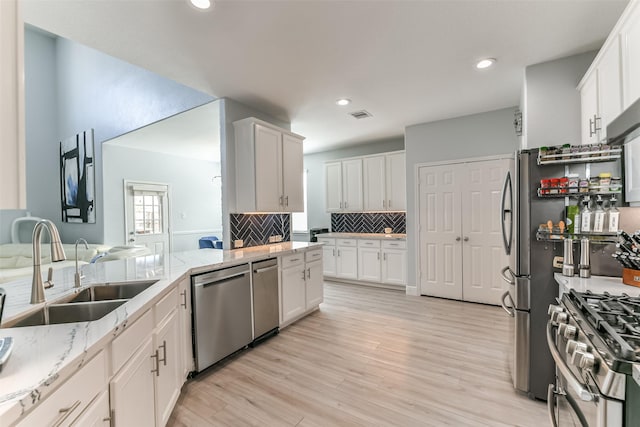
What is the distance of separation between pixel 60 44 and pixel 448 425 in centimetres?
892

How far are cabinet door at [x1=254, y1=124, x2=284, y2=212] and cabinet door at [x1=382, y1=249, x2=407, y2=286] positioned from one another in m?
2.19

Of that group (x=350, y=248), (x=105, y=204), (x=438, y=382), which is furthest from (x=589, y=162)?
(x=105, y=204)

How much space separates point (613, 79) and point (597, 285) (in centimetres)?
131

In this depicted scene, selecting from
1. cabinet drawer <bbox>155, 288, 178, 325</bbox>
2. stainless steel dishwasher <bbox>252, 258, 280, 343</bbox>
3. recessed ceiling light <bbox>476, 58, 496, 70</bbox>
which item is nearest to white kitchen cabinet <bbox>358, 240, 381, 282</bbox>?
stainless steel dishwasher <bbox>252, 258, 280, 343</bbox>

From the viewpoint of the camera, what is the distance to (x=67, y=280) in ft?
6.16

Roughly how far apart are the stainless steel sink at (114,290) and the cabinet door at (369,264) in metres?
3.72

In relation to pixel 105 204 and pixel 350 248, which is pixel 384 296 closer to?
pixel 350 248

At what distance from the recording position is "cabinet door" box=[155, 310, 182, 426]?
62.2 inches

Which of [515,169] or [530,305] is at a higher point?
[515,169]

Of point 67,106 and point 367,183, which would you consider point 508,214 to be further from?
point 67,106

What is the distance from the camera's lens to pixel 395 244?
4.77 meters

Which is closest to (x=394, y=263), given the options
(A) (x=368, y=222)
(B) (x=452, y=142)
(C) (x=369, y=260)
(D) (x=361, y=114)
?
(C) (x=369, y=260)

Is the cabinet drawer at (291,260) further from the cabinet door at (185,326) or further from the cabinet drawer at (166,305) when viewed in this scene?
the cabinet drawer at (166,305)

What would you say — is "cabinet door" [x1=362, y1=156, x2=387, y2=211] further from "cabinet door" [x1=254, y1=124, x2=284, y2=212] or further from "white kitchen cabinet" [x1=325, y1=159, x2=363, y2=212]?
"cabinet door" [x1=254, y1=124, x2=284, y2=212]
